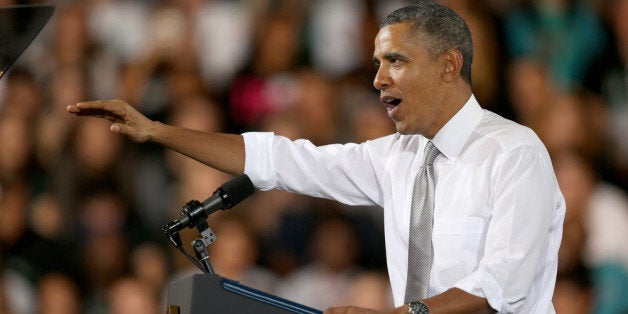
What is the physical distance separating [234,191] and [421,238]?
0.37m

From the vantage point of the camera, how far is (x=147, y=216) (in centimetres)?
344

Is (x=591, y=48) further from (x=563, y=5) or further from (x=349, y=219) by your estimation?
(x=349, y=219)

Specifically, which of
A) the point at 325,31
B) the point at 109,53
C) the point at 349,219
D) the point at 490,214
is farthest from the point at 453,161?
the point at 109,53

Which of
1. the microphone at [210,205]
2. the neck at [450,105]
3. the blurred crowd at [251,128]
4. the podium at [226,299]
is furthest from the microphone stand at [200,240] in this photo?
the blurred crowd at [251,128]

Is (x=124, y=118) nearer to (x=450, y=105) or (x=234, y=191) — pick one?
(x=234, y=191)

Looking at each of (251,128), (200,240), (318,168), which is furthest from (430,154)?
(251,128)

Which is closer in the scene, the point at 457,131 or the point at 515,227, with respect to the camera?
the point at 515,227

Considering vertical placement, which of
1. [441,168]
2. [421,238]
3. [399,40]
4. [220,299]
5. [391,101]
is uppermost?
[399,40]

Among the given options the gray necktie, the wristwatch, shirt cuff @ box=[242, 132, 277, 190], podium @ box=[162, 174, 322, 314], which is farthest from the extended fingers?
the wristwatch

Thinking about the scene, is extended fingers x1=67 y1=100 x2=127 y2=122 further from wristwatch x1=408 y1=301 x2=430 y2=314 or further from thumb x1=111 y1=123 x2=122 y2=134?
wristwatch x1=408 y1=301 x2=430 y2=314

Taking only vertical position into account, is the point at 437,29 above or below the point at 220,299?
above

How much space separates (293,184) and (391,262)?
11.5 inches

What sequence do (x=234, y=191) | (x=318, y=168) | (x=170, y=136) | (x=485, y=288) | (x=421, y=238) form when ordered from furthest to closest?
(x=318, y=168), (x=170, y=136), (x=421, y=238), (x=234, y=191), (x=485, y=288)

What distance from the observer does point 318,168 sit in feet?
6.64
